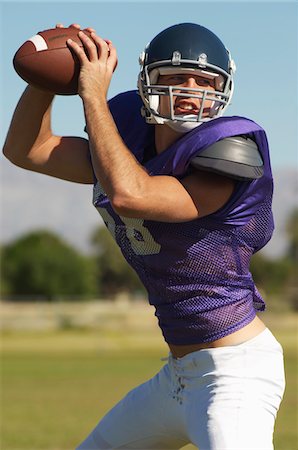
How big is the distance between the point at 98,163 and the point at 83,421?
7.95 metres

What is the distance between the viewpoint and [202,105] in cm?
392

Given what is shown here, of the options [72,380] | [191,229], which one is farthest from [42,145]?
[72,380]

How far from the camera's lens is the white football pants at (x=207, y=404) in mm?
3680

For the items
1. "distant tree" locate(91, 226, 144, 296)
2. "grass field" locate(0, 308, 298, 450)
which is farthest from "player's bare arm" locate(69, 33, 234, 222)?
"distant tree" locate(91, 226, 144, 296)

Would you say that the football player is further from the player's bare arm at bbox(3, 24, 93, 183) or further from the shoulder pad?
the player's bare arm at bbox(3, 24, 93, 183)

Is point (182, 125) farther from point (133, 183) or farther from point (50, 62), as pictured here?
point (50, 62)

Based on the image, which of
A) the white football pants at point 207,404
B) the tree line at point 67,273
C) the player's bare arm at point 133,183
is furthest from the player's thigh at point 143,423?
the tree line at point 67,273

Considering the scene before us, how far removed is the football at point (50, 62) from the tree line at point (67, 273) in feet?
147

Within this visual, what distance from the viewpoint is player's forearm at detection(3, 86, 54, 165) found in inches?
179

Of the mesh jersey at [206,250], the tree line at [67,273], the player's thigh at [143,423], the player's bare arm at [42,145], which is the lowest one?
the tree line at [67,273]

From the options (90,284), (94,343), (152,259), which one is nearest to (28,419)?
(152,259)

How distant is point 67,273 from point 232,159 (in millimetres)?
64127

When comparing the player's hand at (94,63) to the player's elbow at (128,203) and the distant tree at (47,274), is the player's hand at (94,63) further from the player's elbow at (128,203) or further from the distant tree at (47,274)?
the distant tree at (47,274)

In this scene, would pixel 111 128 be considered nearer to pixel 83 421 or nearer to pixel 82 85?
pixel 82 85
